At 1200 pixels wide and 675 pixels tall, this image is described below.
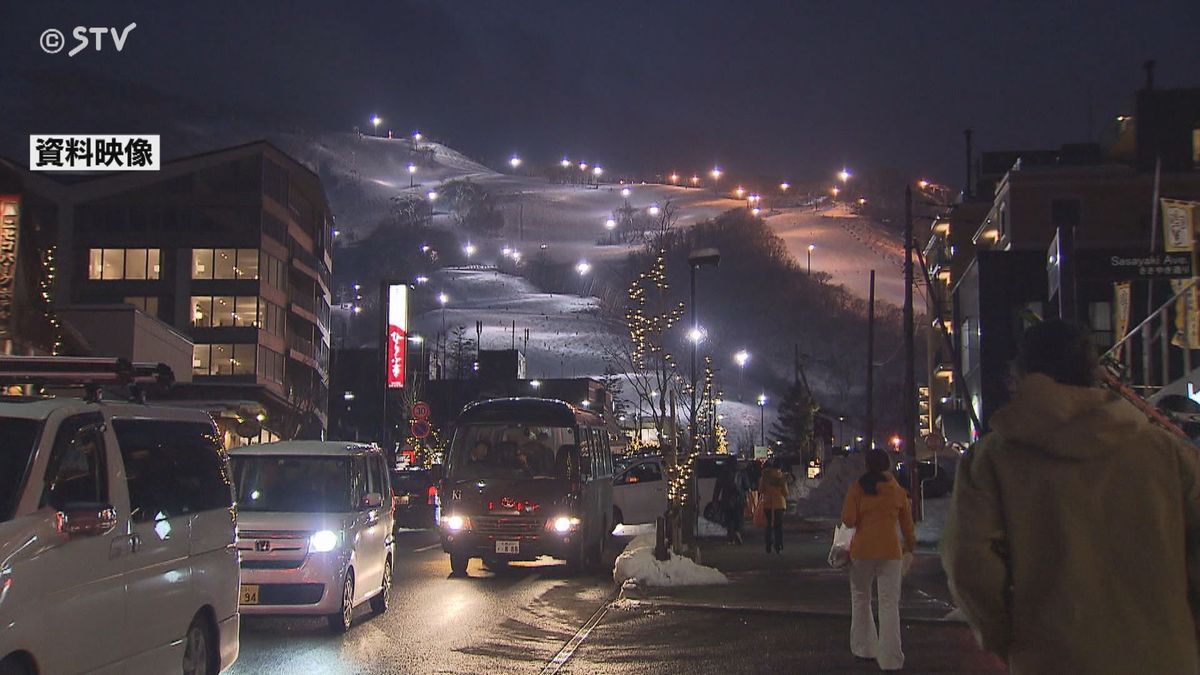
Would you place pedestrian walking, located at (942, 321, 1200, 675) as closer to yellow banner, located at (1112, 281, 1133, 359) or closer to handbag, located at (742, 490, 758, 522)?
yellow banner, located at (1112, 281, 1133, 359)

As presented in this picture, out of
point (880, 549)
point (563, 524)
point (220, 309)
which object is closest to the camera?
point (880, 549)

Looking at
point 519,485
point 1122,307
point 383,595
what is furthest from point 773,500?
point 1122,307

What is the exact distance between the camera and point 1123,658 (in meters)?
3.46

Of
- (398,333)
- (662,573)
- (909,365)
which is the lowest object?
(662,573)

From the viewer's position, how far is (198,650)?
8.32m

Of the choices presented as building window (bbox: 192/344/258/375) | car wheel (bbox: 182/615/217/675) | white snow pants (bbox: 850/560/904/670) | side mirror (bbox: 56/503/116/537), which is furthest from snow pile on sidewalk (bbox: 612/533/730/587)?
building window (bbox: 192/344/258/375)

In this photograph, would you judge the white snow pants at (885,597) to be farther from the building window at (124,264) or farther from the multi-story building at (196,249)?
the building window at (124,264)

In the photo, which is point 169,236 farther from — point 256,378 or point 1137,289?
point 1137,289

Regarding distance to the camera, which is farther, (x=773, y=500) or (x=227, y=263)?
(x=227, y=263)

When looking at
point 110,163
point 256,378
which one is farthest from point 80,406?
point 256,378

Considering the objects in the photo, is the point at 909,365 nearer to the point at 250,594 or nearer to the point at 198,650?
the point at 250,594

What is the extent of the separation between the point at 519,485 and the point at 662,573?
3607 mm

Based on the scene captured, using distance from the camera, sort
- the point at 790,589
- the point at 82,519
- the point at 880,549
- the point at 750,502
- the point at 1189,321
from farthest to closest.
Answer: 1. the point at 750,502
2. the point at 1189,321
3. the point at 790,589
4. the point at 880,549
5. the point at 82,519

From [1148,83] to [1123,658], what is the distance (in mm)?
57061
